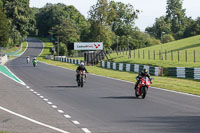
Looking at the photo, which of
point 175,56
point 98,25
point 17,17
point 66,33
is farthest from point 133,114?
point 66,33

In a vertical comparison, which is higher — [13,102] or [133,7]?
[133,7]

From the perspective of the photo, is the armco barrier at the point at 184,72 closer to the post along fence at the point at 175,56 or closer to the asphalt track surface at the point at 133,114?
the post along fence at the point at 175,56

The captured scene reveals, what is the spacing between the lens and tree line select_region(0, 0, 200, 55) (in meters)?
112

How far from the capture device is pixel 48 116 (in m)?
12.4

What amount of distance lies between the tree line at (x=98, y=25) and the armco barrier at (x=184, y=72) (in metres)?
58.5

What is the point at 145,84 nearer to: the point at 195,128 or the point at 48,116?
the point at 48,116

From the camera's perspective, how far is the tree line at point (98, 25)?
368 feet

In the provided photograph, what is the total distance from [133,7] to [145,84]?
12521 centimetres

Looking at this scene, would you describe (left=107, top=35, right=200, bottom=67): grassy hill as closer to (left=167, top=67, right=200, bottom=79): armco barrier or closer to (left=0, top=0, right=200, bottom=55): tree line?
(left=167, top=67, right=200, bottom=79): armco barrier

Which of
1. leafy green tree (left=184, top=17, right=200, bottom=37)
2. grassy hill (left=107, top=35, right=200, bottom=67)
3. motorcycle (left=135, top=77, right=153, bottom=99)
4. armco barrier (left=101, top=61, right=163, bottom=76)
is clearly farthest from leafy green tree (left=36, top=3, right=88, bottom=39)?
Result: motorcycle (left=135, top=77, right=153, bottom=99)

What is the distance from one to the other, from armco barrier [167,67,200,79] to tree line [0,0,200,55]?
58.5 metres

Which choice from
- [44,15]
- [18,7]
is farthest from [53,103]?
[44,15]

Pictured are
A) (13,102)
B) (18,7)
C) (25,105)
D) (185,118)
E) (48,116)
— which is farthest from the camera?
(18,7)

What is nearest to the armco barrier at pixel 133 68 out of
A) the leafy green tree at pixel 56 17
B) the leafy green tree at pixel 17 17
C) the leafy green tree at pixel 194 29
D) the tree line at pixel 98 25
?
the tree line at pixel 98 25
